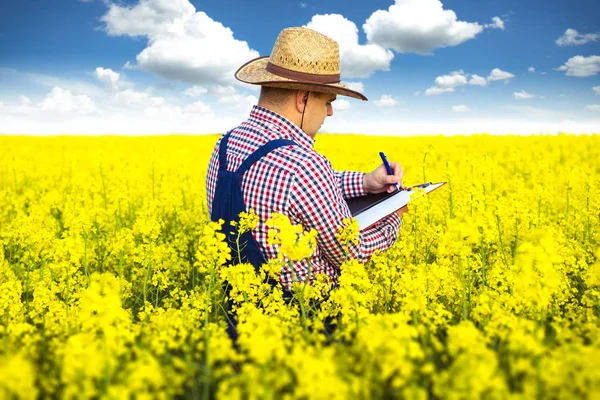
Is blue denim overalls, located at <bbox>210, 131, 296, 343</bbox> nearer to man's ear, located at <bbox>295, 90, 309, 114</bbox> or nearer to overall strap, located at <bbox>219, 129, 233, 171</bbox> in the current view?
overall strap, located at <bbox>219, 129, 233, 171</bbox>

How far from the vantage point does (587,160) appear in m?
12.8

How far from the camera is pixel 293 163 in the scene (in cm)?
291

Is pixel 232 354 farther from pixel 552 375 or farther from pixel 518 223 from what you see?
pixel 518 223

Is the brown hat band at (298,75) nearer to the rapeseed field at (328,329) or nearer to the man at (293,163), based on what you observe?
the man at (293,163)

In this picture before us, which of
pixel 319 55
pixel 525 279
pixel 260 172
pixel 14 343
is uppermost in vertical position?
pixel 319 55

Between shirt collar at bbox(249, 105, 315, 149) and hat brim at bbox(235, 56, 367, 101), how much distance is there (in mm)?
193

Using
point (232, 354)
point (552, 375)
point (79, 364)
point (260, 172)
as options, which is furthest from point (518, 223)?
point (79, 364)

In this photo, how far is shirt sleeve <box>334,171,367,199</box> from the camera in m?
4.04

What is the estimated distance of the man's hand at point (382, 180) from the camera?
3.59 metres

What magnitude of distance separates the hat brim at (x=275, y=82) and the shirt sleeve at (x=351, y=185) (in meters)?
0.63

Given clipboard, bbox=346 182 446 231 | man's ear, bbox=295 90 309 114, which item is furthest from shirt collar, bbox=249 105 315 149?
clipboard, bbox=346 182 446 231

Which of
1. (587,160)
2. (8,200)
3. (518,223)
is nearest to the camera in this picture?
(518,223)

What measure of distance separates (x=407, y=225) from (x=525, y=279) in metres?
2.86

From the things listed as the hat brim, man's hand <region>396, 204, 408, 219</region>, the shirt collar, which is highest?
the hat brim
